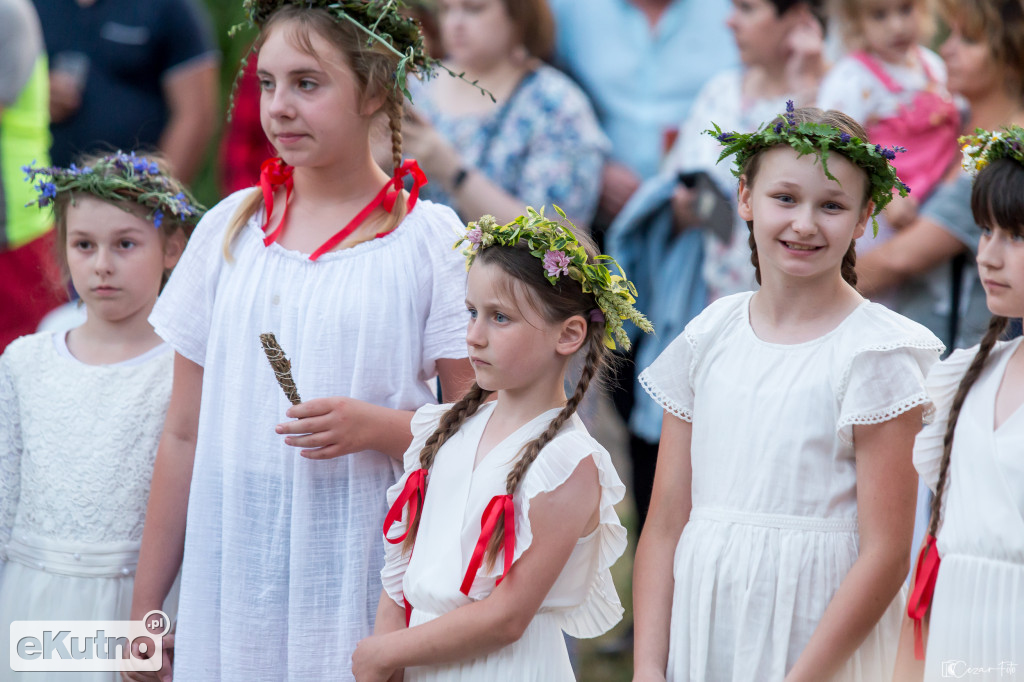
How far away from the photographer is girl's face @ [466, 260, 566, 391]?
2473mm

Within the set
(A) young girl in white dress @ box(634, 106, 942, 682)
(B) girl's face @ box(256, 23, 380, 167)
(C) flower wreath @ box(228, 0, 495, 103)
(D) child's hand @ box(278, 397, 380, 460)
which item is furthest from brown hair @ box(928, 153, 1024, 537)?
(B) girl's face @ box(256, 23, 380, 167)

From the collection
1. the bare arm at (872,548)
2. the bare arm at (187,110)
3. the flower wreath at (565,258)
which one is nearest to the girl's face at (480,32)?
the bare arm at (187,110)

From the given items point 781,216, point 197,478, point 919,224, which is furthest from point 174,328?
point 919,224

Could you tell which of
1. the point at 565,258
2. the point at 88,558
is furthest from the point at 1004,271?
the point at 88,558

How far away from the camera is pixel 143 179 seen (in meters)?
3.18

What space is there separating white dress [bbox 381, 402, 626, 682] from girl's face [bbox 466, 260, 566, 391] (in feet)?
0.41

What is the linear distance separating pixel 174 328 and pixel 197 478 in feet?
1.27

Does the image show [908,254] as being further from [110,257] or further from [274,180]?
[110,257]

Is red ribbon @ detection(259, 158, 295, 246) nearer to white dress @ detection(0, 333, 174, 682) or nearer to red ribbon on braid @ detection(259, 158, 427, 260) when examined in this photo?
red ribbon on braid @ detection(259, 158, 427, 260)

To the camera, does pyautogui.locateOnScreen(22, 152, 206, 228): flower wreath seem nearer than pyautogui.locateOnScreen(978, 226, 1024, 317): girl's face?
No

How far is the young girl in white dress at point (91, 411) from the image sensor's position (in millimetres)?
2984

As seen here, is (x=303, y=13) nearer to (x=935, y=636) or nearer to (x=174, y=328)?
(x=174, y=328)

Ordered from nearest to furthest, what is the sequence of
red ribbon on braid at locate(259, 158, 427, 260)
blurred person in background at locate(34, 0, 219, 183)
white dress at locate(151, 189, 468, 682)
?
white dress at locate(151, 189, 468, 682) < red ribbon on braid at locate(259, 158, 427, 260) < blurred person in background at locate(34, 0, 219, 183)

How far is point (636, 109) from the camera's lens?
484cm
